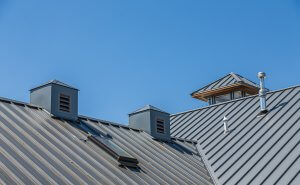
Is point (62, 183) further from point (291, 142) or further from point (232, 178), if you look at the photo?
point (291, 142)

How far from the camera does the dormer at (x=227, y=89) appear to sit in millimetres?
25781

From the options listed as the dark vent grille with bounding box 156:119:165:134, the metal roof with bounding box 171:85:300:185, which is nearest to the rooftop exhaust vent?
the metal roof with bounding box 171:85:300:185

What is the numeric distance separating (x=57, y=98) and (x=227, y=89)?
1279 cm

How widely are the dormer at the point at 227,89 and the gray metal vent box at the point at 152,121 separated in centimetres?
765

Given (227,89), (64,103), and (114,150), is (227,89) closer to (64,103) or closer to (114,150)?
(64,103)

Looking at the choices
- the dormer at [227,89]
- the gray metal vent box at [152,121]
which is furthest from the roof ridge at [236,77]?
the gray metal vent box at [152,121]

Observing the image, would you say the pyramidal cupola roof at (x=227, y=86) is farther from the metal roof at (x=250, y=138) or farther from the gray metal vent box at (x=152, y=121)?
the gray metal vent box at (x=152, y=121)

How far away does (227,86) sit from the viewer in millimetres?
25984

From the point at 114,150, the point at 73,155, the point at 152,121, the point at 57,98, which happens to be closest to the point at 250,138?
the point at 152,121

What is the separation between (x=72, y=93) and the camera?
15680mm

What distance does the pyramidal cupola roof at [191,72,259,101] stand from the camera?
2570 centimetres

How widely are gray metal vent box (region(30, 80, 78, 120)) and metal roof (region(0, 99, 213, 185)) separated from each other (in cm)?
24

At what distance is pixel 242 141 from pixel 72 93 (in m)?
5.93

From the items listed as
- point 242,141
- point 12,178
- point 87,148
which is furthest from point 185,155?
point 12,178
